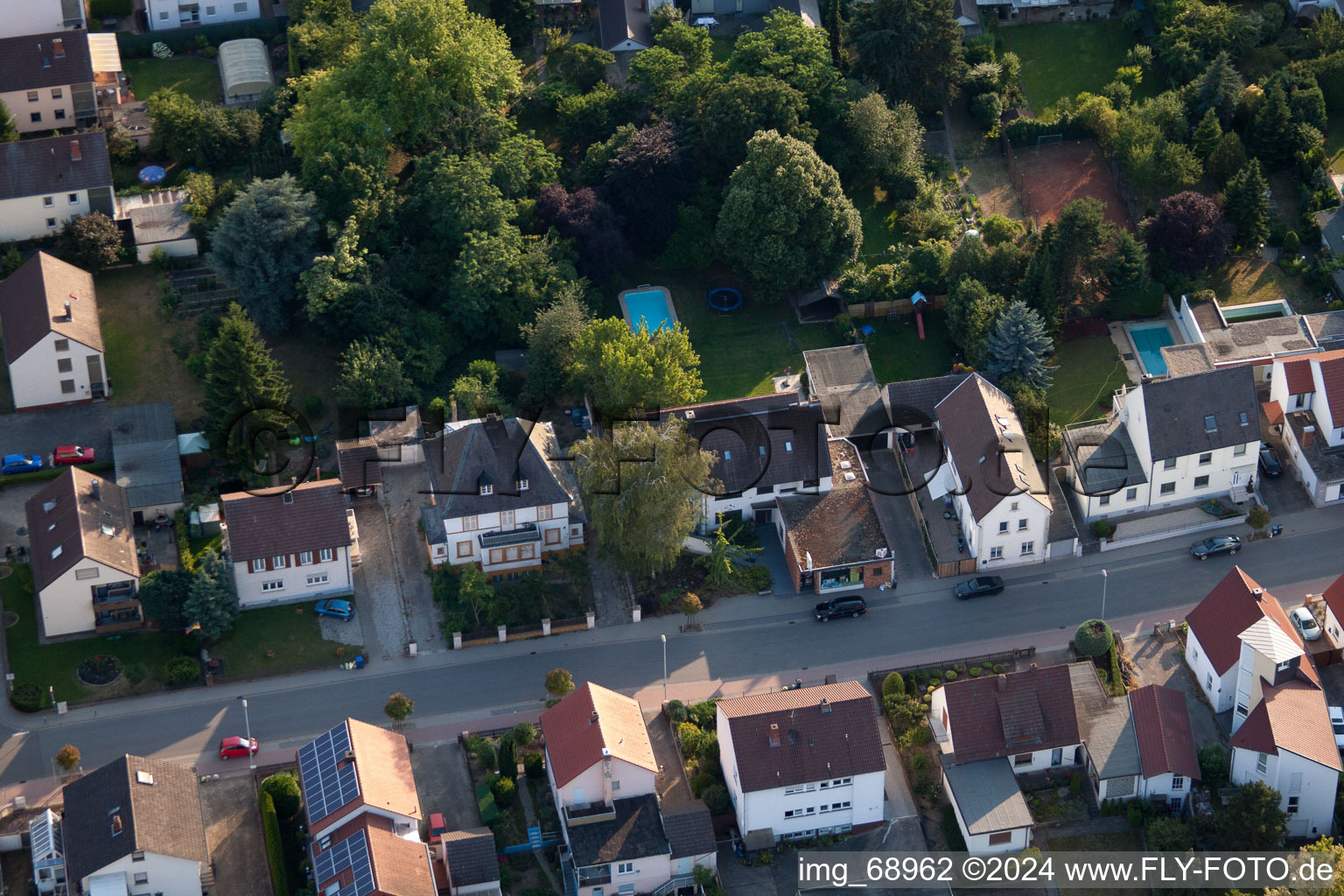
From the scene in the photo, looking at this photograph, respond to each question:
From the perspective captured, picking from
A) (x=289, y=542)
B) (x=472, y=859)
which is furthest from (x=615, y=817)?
(x=289, y=542)

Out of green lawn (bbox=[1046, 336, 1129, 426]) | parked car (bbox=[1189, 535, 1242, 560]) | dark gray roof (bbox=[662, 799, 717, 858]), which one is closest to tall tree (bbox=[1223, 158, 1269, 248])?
green lawn (bbox=[1046, 336, 1129, 426])

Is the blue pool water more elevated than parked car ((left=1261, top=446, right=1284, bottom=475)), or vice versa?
the blue pool water

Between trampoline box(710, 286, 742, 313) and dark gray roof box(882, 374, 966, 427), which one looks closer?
dark gray roof box(882, 374, 966, 427)

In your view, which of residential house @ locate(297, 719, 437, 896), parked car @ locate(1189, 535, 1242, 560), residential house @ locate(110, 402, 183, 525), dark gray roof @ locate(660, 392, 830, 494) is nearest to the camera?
residential house @ locate(297, 719, 437, 896)

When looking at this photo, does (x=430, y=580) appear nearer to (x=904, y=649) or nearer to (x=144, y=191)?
(x=904, y=649)

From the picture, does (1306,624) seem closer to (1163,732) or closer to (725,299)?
(1163,732)

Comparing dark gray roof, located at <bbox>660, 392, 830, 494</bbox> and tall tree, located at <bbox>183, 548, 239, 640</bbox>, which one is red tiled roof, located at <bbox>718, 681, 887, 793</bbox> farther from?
tall tree, located at <bbox>183, 548, 239, 640</bbox>
